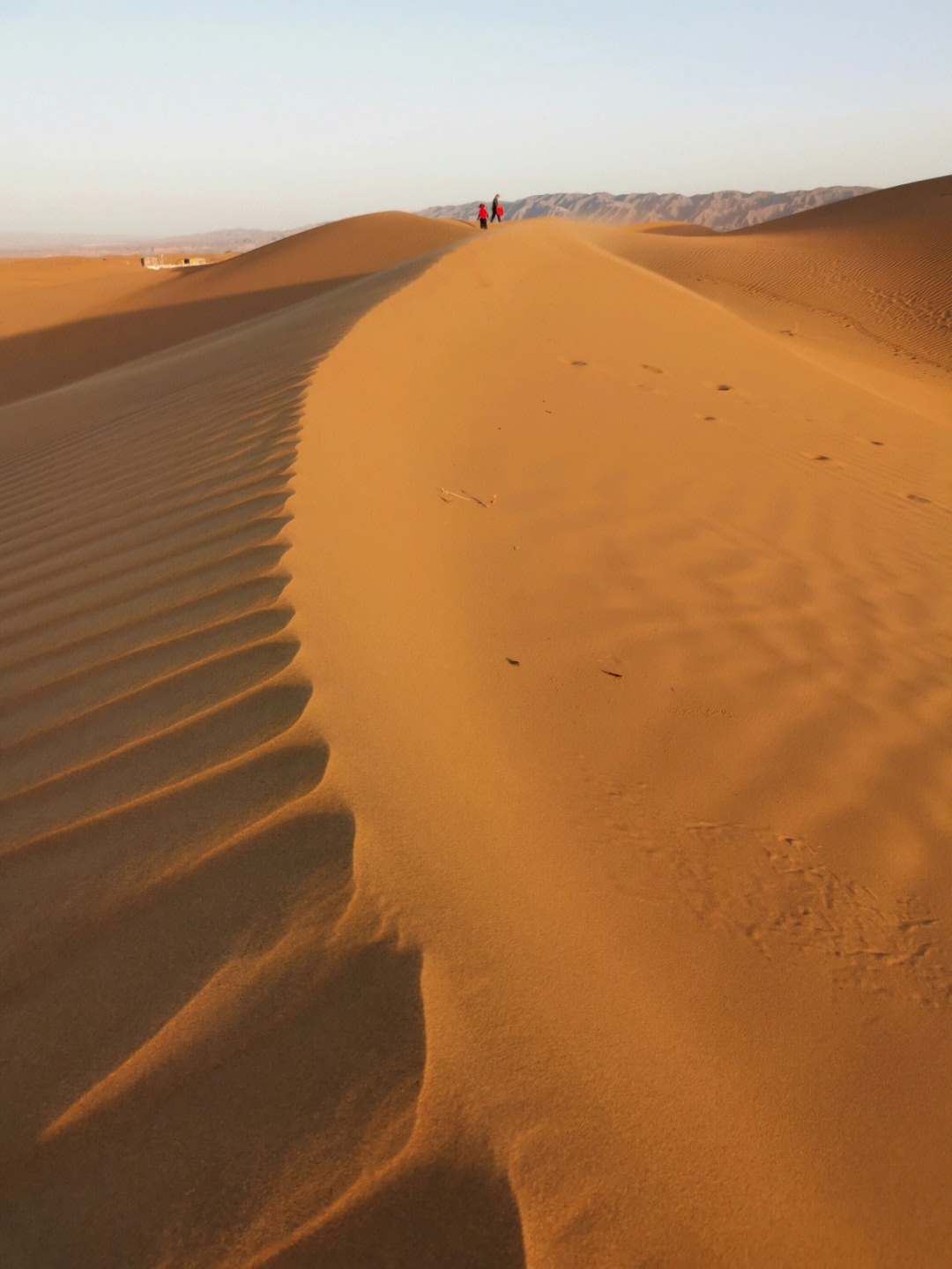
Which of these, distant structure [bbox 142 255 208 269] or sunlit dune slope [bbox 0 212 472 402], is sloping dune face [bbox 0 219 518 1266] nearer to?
sunlit dune slope [bbox 0 212 472 402]

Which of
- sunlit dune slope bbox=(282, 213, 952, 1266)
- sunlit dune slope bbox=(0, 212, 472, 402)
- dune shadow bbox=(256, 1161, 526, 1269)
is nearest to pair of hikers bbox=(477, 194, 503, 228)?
sunlit dune slope bbox=(0, 212, 472, 402)

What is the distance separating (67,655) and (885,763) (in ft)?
6.91

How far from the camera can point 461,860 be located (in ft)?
5.35

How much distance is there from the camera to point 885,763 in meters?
2.35

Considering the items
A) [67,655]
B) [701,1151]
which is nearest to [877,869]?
[701,1151]

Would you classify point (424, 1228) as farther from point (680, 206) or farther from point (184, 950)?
point (680, 206)

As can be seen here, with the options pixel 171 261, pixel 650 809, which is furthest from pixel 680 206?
pixel 650 809

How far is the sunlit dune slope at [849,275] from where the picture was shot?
13.6 metres

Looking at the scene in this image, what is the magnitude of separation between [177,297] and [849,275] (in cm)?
1294

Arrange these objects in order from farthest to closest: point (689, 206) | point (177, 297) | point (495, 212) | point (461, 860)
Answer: point (689, 206) < point (177, 297) < point (495, 212) < point (461, 860)

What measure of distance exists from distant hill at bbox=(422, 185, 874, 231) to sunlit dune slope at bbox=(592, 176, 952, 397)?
277 feet

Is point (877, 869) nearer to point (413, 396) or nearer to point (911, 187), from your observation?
point (413, 396)

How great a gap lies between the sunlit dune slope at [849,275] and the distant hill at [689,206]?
277ft

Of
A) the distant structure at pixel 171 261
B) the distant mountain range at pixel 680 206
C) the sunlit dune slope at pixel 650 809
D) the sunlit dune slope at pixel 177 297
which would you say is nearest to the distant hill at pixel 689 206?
the distant mountain range at pixel 680 206
